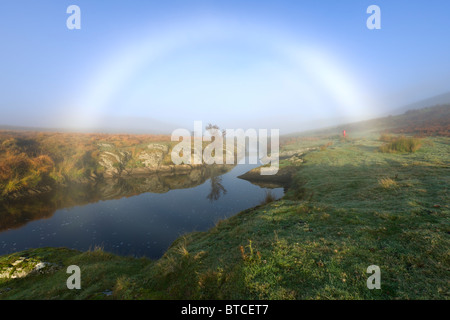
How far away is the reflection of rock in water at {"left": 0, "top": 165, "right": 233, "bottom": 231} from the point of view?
839 inches

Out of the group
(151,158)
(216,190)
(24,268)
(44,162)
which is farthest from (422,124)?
(44,162)

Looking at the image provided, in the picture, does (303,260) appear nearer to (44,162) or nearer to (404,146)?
(404,146)

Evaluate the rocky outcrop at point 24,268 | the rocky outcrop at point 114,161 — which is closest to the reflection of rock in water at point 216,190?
the rocky outcrop at point 24,268

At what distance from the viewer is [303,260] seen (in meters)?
6.66

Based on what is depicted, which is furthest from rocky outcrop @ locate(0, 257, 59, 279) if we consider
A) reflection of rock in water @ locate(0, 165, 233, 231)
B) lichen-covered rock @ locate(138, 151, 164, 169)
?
lichen-covered rock @ locate(138, 151, 164, 169)

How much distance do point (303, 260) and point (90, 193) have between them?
112ft

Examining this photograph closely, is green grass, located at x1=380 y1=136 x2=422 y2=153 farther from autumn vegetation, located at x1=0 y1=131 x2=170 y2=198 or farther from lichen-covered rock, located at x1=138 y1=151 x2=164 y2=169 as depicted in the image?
autumn vegetation, located at x1=0 y1=131 x2=170 y2=198

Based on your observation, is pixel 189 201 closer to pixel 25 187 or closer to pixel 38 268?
pixel 38 268

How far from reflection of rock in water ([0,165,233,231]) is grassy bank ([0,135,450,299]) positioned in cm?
1345

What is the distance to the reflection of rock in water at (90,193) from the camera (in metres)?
21.3
